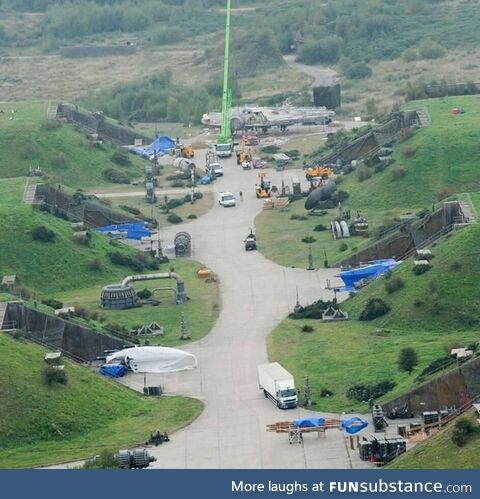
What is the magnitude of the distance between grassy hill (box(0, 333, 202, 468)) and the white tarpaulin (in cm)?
400

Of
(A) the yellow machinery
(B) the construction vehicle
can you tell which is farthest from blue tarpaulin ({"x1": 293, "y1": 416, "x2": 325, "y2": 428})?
(A) the yellow machinery

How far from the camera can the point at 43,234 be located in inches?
5620

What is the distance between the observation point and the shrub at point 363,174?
→ 165875mm

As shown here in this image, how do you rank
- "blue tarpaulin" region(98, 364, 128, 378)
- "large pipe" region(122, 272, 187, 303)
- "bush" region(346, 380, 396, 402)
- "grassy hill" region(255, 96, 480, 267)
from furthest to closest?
1. "grassy hill" region(255, 96, 480, 267)
2. "large pipe" region(122, 272, 187, 303)
3. "blue tarpaulin" region(98, 364, 128, 378)
4. "bush" region(346, 380, 396, 402)

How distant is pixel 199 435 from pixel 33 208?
176ft

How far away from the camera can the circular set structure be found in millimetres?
129500

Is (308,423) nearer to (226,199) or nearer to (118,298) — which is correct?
(118,298)

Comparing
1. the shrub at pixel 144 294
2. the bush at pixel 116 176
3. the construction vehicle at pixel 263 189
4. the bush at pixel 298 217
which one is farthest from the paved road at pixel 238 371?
the bush at pixel 116 176

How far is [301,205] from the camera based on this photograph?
164 metres

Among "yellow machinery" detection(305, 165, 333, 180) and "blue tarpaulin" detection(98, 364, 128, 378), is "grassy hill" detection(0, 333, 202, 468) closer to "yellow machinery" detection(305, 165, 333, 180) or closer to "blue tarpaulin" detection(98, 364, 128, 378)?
"blue tarpaulin" detection(98, 364, 128, 378)

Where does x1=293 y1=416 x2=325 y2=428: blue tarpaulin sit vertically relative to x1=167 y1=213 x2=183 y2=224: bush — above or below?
above

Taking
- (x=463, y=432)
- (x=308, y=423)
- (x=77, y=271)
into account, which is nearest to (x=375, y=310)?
(x=308, y=423)

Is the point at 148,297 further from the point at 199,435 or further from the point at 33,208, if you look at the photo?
the point at 199,435

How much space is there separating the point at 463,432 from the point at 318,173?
87.9 meters
